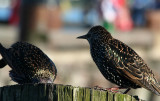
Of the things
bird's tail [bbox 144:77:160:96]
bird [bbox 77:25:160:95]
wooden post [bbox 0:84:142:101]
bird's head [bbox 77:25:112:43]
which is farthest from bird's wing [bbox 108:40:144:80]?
wooden post [bbox 0:84:142:101]

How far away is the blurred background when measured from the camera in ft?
56.7

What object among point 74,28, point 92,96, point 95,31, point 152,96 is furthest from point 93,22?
point 92,96

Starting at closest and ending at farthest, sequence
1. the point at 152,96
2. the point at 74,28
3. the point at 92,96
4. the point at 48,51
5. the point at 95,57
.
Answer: the point at 92,96 → the point at 95,57 → the point at 152,96 → the point at 48,51 → the point at 74,28

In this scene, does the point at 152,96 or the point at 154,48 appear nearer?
the point at 152,96

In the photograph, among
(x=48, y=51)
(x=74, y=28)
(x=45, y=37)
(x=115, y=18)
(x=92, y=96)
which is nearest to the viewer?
(x=92, y=96)

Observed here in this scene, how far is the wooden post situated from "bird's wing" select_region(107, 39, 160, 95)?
2275mm

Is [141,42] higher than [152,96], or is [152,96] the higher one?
[141,42]

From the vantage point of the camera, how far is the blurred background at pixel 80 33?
17297mm

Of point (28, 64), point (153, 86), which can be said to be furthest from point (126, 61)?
point (28, 64)

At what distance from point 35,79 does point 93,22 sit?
50.3 feet

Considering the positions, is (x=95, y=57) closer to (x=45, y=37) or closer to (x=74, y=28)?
(x=45, y=37)

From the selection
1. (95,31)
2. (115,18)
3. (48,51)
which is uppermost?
(115,18)

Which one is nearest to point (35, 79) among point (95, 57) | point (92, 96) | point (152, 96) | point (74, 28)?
point (95, 57)

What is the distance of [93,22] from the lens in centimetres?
2283
